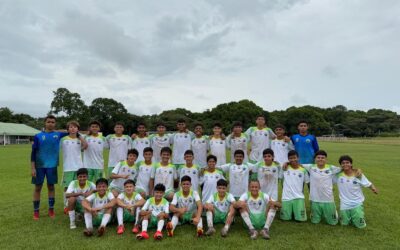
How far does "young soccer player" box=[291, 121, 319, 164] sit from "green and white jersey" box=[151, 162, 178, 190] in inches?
112

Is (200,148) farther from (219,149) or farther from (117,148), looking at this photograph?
(117,148)

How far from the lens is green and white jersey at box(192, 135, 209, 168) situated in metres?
7.55

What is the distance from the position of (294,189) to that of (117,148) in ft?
13.4

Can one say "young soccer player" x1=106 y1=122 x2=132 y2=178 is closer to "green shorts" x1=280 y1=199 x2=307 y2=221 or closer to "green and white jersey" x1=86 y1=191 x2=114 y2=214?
"green and white jersey" x1=86 y1=191 x2=114 y2=214

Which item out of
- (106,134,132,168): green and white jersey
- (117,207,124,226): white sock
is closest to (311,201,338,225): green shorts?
(117,207,124,226): white sock

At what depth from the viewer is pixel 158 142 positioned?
7945 millimetres

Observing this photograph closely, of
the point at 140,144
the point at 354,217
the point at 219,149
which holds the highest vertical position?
the point at 140,144

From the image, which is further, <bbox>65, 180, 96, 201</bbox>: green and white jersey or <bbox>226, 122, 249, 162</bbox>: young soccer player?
<bbox>226, 122, 249, 162</bbox>: young soccer player

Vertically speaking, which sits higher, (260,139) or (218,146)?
(260,139)

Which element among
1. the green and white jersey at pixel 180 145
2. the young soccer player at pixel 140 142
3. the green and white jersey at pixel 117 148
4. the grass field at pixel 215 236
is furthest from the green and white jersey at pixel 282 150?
the green and white jersey at pixel 117 148

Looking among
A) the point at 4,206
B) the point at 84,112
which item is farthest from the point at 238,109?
the point at 4,206

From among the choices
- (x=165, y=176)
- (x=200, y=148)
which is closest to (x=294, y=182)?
(x=200, y=148)

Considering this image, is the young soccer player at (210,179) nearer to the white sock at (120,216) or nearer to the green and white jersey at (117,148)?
the white sock at (120,216)

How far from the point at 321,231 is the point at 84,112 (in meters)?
73.8
